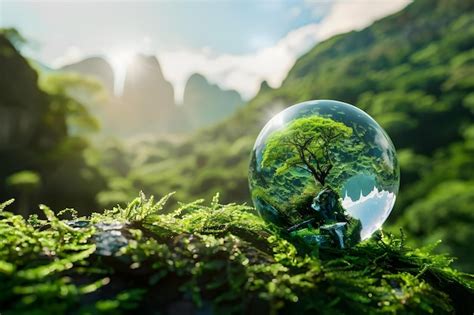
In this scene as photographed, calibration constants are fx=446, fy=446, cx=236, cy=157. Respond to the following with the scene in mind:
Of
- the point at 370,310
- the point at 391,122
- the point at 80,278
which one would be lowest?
the point at 370,310

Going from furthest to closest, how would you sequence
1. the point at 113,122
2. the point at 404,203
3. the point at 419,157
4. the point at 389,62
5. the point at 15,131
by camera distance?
the point at 113,122, the point at 389,62, the point at 15,131, the point at 419,157, the point at 404,203

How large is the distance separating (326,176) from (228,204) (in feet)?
2.17

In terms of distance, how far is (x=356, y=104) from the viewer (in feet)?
147

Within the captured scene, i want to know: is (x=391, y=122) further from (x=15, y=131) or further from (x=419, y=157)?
(x=15, y=131)

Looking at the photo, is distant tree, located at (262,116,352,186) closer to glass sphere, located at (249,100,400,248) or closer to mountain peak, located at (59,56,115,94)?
glass sphere, located at (249,100,400,248)

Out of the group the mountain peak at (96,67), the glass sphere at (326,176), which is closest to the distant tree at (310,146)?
the glass sphere at (326,176)

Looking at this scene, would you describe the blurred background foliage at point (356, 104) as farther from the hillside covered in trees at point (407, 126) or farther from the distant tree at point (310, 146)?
the distant tree at point (310, 146)

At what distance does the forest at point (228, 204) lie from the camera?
180cm

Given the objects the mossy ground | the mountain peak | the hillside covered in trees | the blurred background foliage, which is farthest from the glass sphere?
the mountain peak

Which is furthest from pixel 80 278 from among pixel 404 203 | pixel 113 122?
pixel 113 122

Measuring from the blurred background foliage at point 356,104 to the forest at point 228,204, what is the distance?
0.51ft

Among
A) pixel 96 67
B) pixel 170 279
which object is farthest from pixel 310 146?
pixel 96 67

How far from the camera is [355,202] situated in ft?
9.25

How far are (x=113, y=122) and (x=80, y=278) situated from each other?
498 feet
